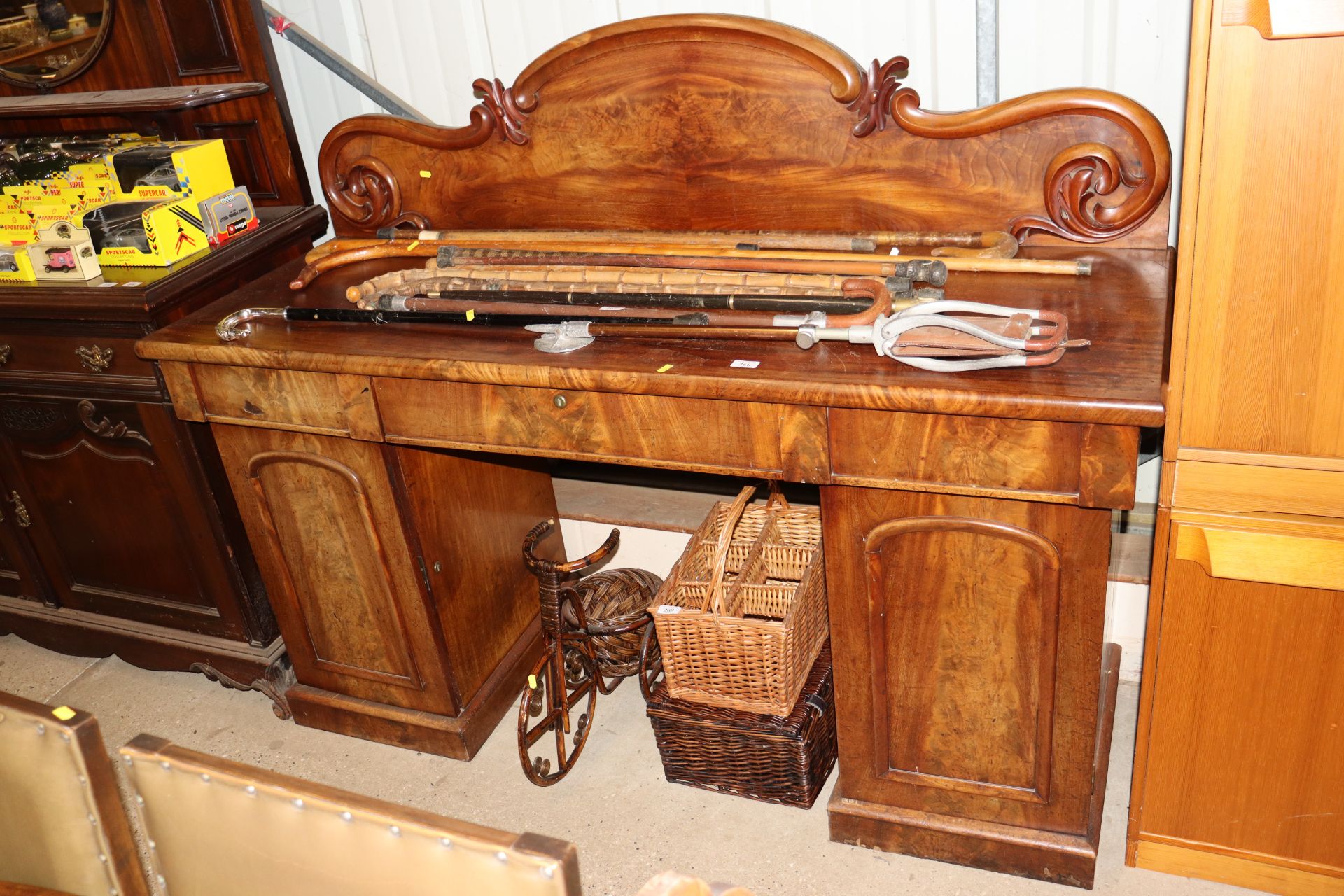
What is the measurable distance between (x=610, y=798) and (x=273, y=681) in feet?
3.03

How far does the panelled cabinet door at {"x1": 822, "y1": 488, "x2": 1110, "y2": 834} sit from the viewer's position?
1.76m

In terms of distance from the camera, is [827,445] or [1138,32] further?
[1138,32]

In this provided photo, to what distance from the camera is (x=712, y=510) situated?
2.48 meters

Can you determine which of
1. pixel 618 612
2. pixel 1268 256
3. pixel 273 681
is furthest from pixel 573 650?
pixel 1268 256

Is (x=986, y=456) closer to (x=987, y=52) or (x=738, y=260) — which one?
(x=738, y=260)

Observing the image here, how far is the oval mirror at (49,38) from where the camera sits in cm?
271

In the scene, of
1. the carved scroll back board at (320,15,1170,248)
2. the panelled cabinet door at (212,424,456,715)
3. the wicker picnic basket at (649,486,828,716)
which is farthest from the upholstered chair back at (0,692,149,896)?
the carved scroll back board at (320,15,1170,248)

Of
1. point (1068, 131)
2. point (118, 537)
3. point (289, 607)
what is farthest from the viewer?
point (118, 537)

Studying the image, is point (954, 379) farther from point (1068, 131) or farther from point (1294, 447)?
point (1068, 131)

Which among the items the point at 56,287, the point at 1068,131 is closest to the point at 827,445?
the point at 1068,131

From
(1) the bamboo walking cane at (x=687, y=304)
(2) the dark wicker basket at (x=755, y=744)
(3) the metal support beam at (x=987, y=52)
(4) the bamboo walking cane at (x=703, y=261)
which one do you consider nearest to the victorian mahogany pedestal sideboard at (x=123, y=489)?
(4) the bamboo walking cane at (x=703, y=261)

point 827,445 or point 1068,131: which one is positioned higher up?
point 1068,131

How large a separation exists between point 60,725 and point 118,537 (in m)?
1.62

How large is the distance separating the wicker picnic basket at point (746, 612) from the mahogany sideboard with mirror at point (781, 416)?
0.54 feet
